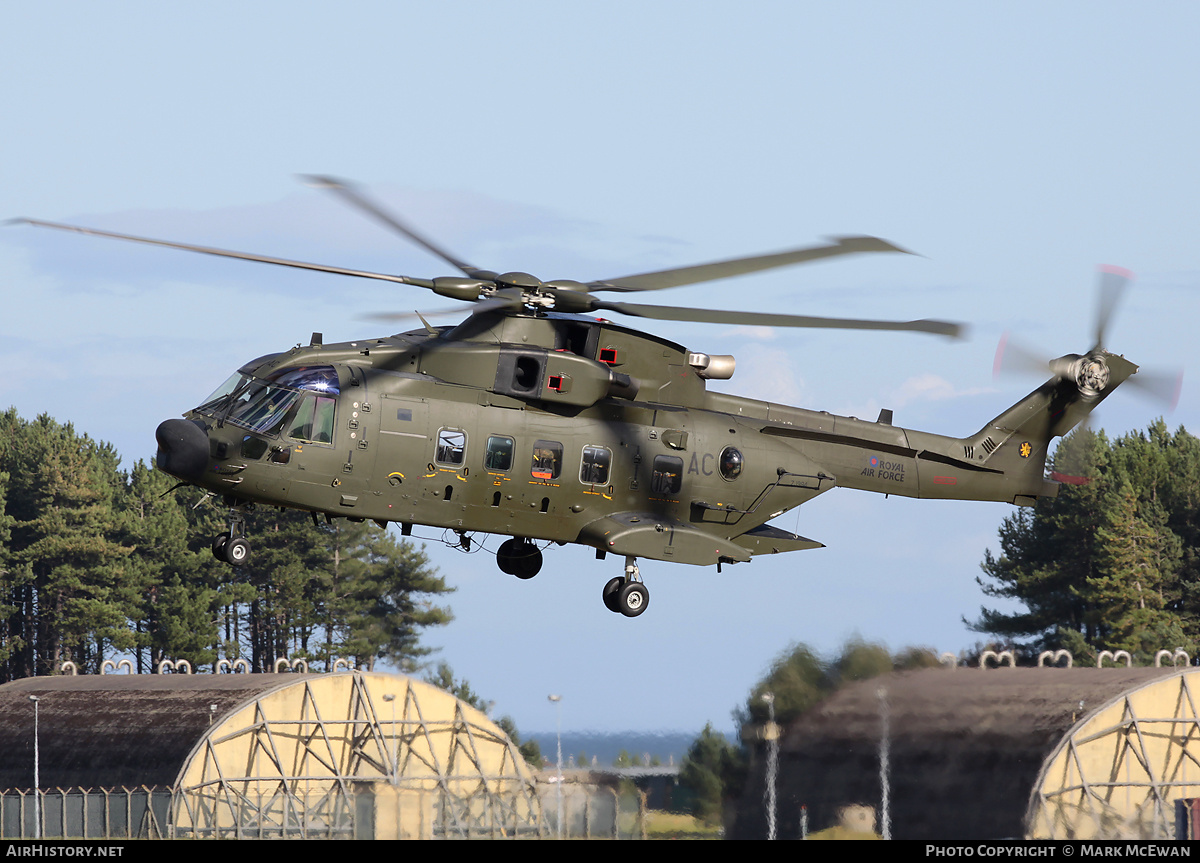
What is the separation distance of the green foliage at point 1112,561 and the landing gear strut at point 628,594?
3861cm

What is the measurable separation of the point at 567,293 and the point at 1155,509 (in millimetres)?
57903

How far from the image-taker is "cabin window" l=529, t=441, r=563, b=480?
2980cm

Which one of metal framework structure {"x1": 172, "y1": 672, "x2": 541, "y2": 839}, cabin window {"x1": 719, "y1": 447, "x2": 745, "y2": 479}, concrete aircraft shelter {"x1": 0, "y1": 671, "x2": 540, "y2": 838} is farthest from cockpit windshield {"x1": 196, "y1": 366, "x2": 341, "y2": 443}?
concrete aircraft shelter {"x1": 0, "y1": 671, "x2": 540, "y2": 838}

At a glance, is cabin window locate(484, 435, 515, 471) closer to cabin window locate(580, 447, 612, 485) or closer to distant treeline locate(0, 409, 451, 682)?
cabin window locate(580, 447, 612, 485)

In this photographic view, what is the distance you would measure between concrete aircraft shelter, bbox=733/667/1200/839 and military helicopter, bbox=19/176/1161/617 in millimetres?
7978

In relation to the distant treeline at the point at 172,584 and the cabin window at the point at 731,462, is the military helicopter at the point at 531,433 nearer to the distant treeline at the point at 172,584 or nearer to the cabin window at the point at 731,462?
the cabin window at the point at 731,462

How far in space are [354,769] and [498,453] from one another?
2760cm

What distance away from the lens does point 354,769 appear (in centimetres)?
5378

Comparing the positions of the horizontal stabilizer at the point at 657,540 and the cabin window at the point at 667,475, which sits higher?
the cabin window at the point at 667,475

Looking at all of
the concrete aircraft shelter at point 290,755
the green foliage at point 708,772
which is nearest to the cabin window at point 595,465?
the green foliage at point 708,772

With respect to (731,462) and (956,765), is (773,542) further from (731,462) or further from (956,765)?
(956,765)

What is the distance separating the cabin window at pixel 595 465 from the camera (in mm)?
30281
